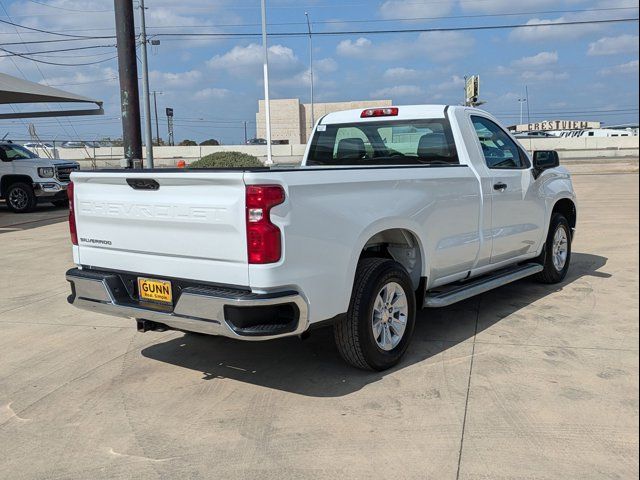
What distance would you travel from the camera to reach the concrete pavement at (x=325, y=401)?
10.8 ft

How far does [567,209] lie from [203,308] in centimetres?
531

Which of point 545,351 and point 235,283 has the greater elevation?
point 235,283

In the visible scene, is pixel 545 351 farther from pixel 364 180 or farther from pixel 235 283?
pixel 235 283

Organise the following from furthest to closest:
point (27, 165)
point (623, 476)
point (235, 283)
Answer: point (27, 165), point (235, 283), point (623, 476)

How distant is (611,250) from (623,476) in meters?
6.76

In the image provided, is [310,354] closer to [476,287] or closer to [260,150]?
[476,287]

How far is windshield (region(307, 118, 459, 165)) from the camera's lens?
18.7ft

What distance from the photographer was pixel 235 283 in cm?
370

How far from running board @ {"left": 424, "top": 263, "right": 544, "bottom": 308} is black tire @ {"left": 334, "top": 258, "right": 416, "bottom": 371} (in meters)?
0.59

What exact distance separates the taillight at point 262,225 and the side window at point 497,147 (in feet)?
9.41

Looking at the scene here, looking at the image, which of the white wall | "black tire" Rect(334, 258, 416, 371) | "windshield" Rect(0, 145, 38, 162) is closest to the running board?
"black tire" Rect(334, 258, 416, 371)

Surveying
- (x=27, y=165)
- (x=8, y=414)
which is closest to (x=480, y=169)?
(x=8, y=414)

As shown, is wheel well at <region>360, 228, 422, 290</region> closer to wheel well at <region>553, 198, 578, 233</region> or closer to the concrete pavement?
the concrete pavement

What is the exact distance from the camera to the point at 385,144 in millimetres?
6012
